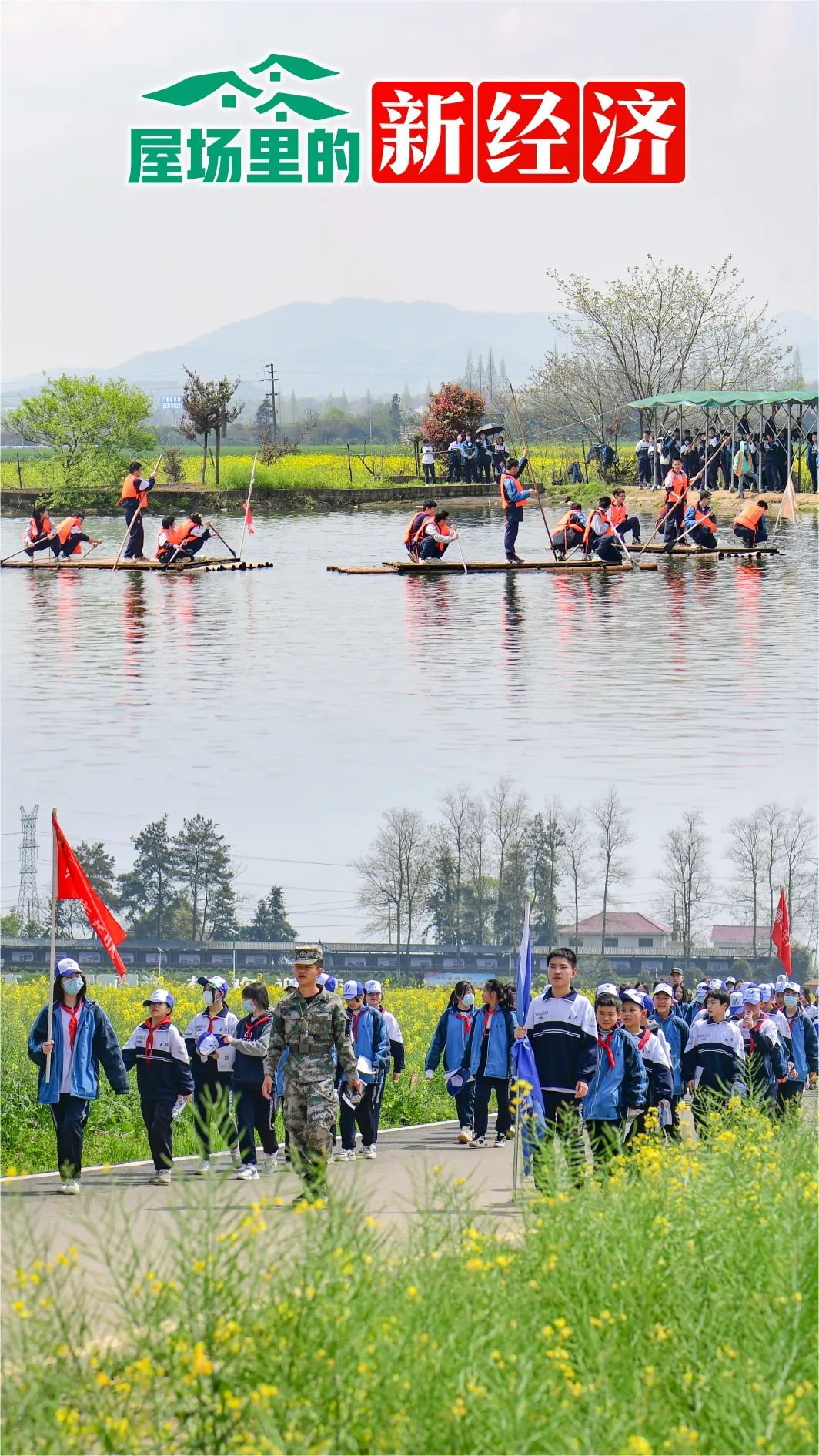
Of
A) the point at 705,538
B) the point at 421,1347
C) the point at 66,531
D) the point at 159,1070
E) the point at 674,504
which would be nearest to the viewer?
the point at 421,1347

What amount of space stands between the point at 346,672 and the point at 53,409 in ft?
81.9

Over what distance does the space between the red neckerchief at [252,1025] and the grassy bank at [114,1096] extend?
1.09 meters

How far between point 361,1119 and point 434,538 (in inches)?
528

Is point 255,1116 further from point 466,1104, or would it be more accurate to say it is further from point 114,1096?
point 466,1104

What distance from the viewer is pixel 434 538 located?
26.1 meters

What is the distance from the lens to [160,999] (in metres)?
12.7

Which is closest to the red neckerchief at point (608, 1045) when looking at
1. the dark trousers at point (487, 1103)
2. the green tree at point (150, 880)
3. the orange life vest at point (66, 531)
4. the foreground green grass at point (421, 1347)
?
the dark trousers at point (487, 1103)

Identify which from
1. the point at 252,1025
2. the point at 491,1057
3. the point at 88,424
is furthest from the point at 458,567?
the point at 88,424

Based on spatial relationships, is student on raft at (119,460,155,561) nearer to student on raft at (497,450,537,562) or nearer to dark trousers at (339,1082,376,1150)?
student on raft at (497,450,537,562)

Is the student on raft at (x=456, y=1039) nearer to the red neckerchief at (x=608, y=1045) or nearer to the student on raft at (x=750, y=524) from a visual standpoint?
the red neckerchief at (x=608, y=1045)

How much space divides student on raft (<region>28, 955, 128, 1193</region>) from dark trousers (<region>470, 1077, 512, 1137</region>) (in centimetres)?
366

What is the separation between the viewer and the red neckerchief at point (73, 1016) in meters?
12.1

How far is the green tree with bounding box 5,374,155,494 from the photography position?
41.1m

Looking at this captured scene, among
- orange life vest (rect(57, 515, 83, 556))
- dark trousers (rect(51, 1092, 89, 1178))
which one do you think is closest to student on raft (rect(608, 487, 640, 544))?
orange life vest (rect(57, 515, 83, 556))
